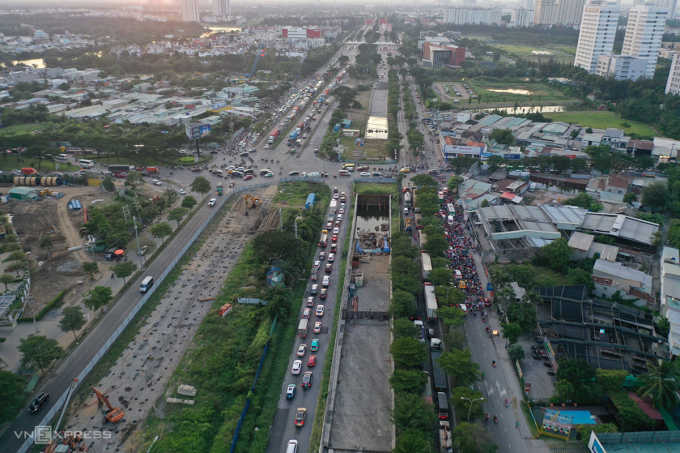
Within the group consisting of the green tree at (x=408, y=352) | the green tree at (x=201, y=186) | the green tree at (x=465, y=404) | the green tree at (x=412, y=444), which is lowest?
the green tree at (x=465, y=404)

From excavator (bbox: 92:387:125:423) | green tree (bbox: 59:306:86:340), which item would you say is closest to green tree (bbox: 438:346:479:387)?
excavator (bbox: 92:387:125:423)

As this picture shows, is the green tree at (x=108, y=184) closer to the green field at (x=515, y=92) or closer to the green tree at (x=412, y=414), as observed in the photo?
the green tree at (x=412, y=414)

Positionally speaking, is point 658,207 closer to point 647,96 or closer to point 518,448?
point 518,448

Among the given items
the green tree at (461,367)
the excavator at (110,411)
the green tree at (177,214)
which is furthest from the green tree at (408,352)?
the green tree at (177,214)

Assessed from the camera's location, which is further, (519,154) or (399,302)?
(519,154)

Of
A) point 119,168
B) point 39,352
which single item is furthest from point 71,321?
point 119,168

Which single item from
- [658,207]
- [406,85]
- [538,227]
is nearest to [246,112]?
[406,85]
